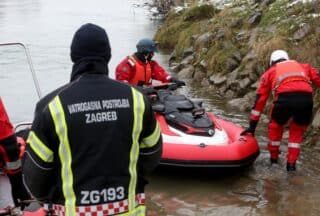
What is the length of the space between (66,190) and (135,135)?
40 cm

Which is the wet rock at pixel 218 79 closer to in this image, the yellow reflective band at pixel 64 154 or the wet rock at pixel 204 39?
the wet rock at pixel 204 39

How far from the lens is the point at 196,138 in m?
5.97

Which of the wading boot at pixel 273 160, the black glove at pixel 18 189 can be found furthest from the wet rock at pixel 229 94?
the black glove at pixel 18 189

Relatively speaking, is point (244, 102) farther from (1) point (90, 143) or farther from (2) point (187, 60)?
(1) point (90, 143)

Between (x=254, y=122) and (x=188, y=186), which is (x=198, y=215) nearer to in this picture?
(x=188, y=186)

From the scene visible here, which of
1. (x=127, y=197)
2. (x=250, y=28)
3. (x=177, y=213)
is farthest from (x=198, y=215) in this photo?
(x=250, y=28)

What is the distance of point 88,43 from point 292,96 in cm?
398

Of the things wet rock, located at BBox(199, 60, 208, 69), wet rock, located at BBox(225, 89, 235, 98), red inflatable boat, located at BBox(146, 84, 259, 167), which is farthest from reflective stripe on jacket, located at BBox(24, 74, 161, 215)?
wet rock, located at BBox(199, 60, 208, 69)

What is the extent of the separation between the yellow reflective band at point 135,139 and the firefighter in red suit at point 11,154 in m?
1.28

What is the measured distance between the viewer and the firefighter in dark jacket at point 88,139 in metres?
2.39

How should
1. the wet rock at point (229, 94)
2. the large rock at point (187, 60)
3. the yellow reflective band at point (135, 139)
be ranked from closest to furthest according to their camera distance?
the yellow reflective band at point (135, 139)
the wet rock at point (229, 94)
the large rock at point (187, 60)

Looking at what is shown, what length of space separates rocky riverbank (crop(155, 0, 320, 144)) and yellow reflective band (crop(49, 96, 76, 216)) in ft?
17.1

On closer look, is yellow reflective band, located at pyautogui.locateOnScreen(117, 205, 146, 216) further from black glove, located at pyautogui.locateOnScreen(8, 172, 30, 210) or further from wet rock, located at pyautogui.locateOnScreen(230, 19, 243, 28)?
wet rock, located at pyautogui.locateOnScreen(230, 19, 243, 28)

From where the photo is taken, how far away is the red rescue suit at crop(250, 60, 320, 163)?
5996mm
